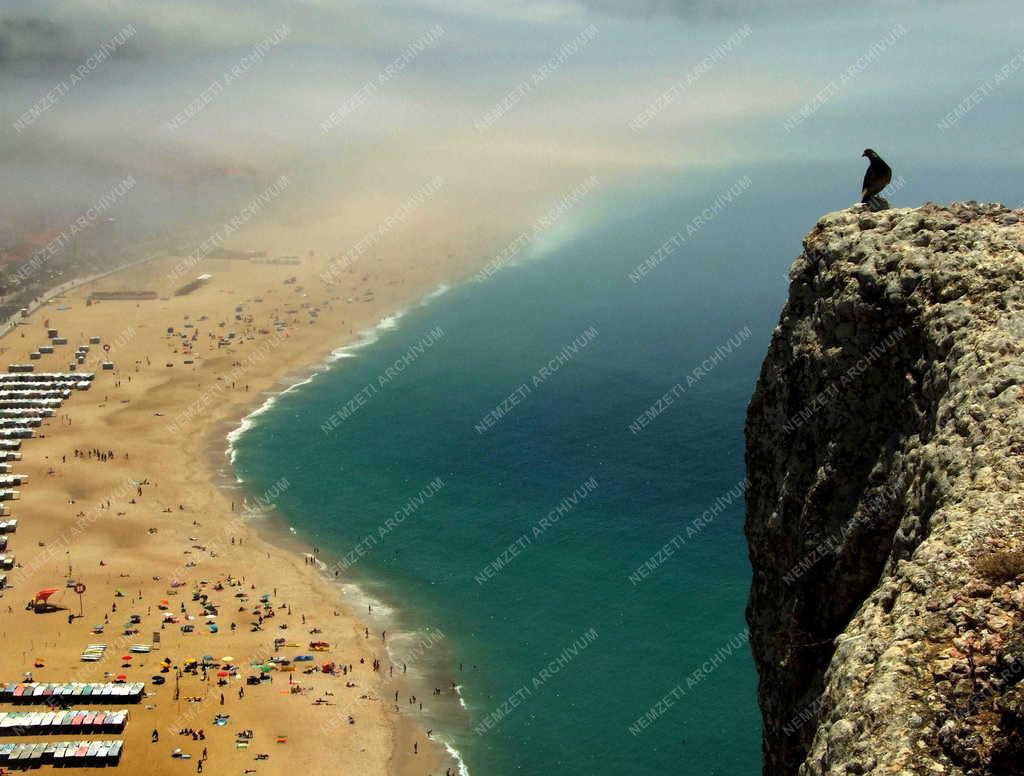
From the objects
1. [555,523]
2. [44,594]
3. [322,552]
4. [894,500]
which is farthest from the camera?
[555,523]

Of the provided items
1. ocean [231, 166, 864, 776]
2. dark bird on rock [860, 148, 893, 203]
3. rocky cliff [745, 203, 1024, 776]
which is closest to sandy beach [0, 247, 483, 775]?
ocean [231, 166, 864, 776]

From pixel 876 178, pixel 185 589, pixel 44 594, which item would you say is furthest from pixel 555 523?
pixel 876 178

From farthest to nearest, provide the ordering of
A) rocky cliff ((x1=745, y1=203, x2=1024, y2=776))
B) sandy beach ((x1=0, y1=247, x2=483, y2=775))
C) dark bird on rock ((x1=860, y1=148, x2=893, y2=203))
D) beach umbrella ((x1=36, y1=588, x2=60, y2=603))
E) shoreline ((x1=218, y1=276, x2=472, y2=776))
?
beach umbrella ((x1=36, y1=588, x2=60, y2=603)) → shoreline ((x1=218, y1=276, x2=472, y2=776)) → sandy beach ((x1=0, y1=247, x2=483, y2=775)) → dark bird on rock ((x1=860, y1=148, x2=893, y2=203)) → rocky cliff ((x1=745, y1=203, x2=1024, y2=776))

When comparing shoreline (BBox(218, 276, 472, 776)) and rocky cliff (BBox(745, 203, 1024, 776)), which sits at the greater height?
rocky cliff (BBox(745, 203, 1024, 776))

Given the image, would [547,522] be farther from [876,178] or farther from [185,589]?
[876,178]

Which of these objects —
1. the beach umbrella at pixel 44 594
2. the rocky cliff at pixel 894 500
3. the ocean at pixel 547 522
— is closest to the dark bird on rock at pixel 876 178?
the rocky cliff at pixel 894 500

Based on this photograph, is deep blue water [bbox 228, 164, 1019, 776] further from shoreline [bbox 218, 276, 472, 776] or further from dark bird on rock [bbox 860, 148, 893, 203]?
dark bird on rock [bbox 860, 148, 893, 203]
